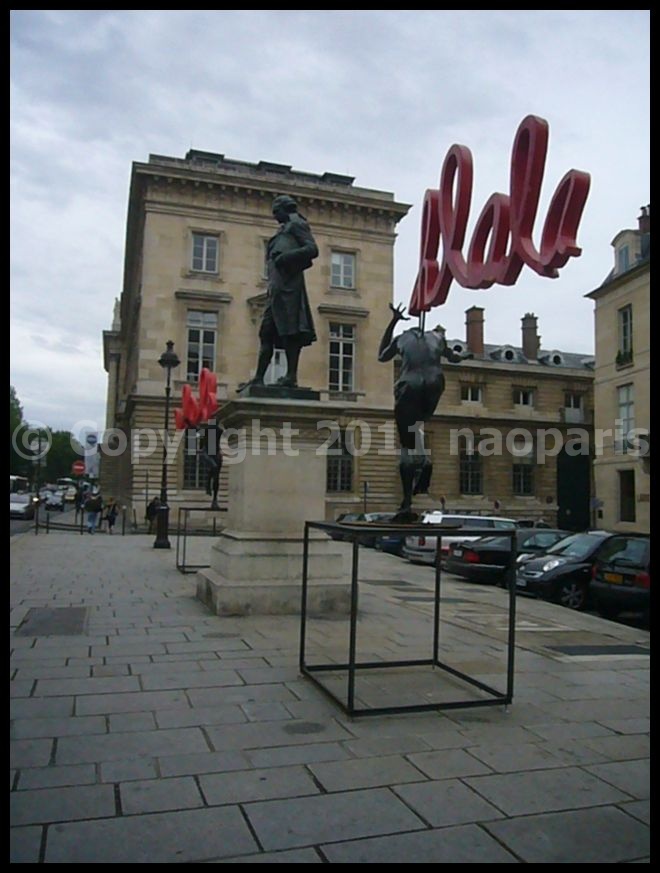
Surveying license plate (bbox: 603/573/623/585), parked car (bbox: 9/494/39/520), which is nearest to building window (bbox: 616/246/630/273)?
license plate (bbox: 603/573/623/585)

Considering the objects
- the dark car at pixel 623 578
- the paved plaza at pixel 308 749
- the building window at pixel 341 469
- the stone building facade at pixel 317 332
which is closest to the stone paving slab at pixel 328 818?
the paved plaza at pixel 308 749

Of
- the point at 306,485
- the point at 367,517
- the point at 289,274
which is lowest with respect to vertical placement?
the point at 367,517

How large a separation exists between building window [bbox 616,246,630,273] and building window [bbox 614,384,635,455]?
19.6 feet

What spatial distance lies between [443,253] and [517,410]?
46107mm

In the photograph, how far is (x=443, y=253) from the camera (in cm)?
618

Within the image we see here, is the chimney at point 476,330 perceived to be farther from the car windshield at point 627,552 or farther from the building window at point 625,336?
the car windshield at point 627,552

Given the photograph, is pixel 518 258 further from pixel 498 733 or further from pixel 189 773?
pixel 189 773

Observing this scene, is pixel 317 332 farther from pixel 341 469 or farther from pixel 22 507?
pixel 22 507

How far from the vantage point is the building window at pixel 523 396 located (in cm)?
5107

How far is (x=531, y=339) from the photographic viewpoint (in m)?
55.3

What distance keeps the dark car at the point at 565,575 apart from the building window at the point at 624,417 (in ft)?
80.1

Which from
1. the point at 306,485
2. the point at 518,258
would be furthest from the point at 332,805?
the point at 306,485


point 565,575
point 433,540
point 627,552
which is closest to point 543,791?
point 627,552

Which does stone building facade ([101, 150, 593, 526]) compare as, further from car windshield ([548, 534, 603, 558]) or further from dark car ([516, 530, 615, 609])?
dark car ([516, 530, 615, 609])
